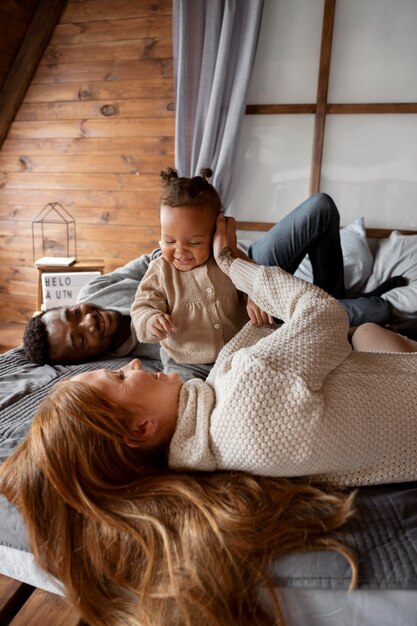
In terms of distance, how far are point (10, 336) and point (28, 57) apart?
74.2 inches

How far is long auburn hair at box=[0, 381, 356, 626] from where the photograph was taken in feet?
2.48

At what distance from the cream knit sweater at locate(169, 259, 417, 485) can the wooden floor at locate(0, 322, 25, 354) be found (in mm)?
2531

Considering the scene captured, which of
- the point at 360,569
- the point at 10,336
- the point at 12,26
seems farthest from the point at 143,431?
the point at 12,26

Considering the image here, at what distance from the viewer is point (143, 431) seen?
920 mm

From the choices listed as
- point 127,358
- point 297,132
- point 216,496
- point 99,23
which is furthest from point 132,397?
point 99,23

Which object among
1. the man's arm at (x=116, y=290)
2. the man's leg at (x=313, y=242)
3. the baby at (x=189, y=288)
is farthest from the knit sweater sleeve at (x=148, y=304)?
the man's leg at (x=313, y=242)

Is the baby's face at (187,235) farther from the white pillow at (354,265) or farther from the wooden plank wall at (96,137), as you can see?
the wooden plank wall at (96,137)

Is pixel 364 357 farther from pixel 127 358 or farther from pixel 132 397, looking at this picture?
pixel 127 358

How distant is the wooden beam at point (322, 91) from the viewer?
2.71 meters

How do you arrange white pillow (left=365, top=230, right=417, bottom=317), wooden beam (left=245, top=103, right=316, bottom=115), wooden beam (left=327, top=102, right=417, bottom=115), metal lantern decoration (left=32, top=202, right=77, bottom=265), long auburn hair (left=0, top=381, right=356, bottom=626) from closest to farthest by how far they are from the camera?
long auburn hair (left=0, top=381, right=356, bottom=626) → white pillow (left=365, top=230, right=417, bottom=317) → wooden beam (left=327, top=102, right=417, bottom=115) → wooden beam (left=245, top=103, right=316, bottom=115) → metal lantern decoration (left=32, top=202, right=77, bottom=265)

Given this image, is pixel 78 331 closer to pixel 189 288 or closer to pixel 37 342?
pixel 37 342

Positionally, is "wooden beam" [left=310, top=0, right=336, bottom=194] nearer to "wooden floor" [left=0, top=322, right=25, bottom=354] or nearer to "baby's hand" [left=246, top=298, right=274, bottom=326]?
"baby's hand" [left=246, top=298, right=274, bottom=326]

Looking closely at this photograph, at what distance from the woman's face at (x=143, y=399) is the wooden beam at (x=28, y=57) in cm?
302

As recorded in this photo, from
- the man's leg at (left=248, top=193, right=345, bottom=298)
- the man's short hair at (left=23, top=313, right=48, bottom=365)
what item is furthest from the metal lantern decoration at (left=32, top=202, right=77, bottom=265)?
the man's leg at (left=248, top=193, right=345, bottom=298)
